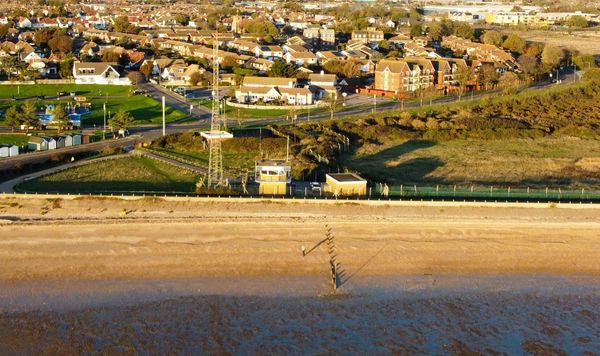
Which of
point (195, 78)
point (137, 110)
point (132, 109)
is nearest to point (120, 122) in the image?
point (137, 110)

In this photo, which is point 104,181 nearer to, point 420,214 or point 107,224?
point 107,224

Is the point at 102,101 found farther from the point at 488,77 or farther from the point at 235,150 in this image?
the point at 488,77

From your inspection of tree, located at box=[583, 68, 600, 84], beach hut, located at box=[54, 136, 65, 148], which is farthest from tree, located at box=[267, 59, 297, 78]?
beach hut, located at box=[54, 136, 65, 148]

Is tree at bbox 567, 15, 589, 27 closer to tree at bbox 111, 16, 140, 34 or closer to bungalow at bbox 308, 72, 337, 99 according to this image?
tree at bbox 111, 16, 140, 34

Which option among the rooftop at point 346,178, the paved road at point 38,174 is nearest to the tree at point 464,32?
the paved road at point 38,174

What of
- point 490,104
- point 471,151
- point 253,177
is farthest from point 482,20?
point 253,177
